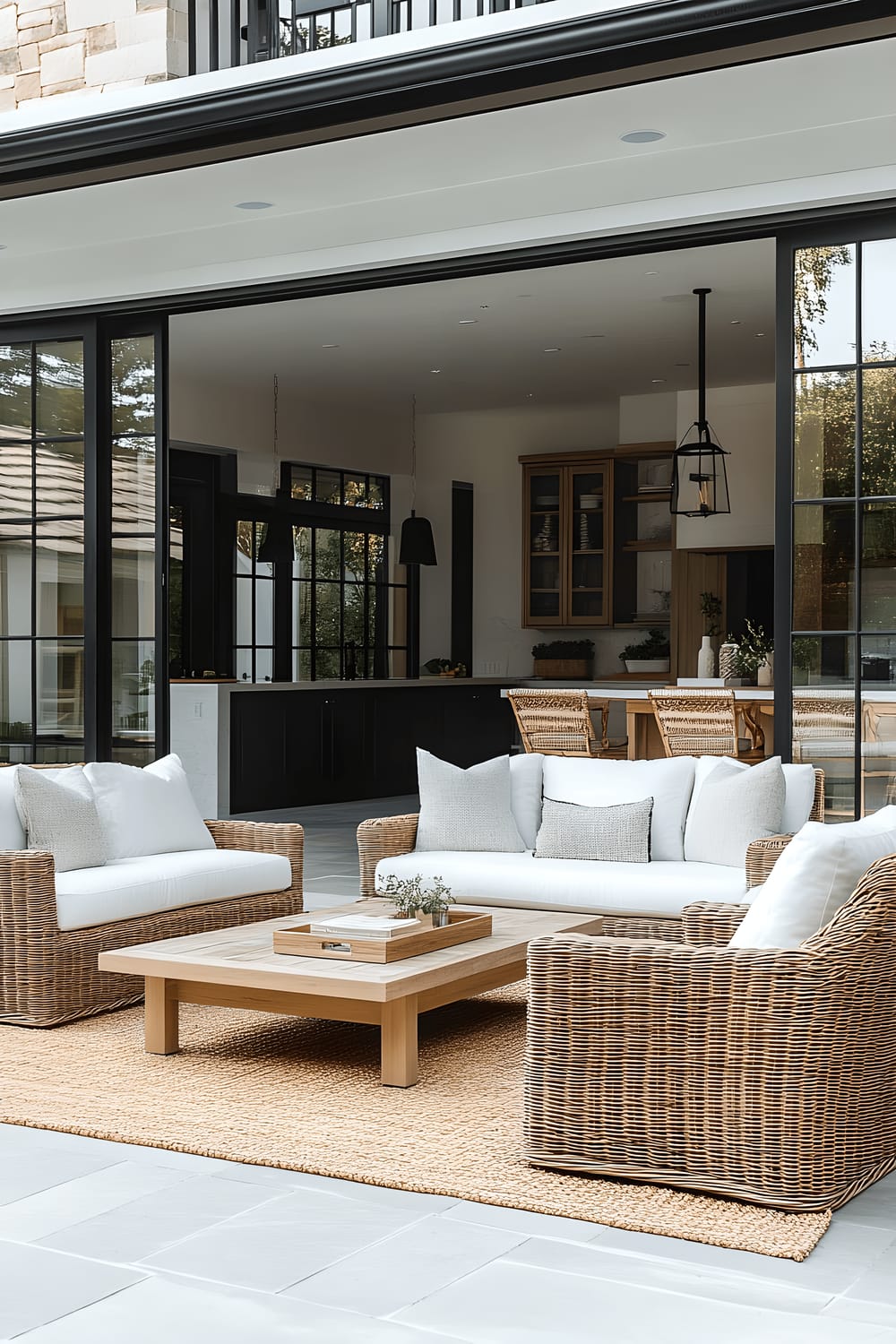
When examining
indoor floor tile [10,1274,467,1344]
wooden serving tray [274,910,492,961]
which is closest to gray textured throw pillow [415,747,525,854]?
wooden serving tray [274,910,492,961]

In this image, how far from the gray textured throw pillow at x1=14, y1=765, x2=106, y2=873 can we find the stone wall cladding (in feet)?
10.0

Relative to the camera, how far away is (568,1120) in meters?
3.21

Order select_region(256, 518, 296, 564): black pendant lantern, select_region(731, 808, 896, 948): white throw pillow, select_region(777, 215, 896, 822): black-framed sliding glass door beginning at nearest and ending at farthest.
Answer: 1. select_region(731, 808, 896, 948): white throw pillow
2. select_region(777, 215, 896, 822): black-framed sliding glass door
3. select_region(256, 518, 296, 564): black pendant lantern

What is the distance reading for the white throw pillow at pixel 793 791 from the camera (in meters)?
5.27

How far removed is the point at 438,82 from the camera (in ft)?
16.1

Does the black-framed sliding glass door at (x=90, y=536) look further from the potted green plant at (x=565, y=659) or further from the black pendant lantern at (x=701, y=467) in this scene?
the potted green plant at (x=565, y=659)

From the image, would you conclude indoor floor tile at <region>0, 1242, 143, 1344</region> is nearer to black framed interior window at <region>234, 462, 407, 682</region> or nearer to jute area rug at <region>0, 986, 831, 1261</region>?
jute area rug at <region>0, 986, 831, 1261</region>

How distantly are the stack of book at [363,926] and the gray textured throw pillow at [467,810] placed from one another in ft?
4.36

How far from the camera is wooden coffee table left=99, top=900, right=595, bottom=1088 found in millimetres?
3838

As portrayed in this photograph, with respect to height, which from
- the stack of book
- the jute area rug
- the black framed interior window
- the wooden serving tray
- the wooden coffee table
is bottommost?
the jute area rug

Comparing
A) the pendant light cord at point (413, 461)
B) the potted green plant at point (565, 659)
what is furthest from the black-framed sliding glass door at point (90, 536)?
the potted green plant at point (565, 659)

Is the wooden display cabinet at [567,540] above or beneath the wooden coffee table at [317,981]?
above

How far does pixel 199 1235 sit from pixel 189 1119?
763mm

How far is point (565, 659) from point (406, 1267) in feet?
35.3
